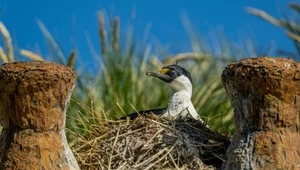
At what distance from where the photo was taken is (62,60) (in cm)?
1189

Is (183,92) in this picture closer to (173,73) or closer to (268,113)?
(173,73)

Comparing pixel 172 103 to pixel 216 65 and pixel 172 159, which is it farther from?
pixel 216 65

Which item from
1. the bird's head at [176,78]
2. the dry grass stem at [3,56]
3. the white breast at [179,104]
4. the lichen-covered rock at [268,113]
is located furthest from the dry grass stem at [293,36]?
the lichen-covered rock at [268,113]

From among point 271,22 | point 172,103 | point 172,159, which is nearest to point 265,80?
point 172,159

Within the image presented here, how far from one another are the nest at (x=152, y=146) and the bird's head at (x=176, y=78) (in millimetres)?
2039

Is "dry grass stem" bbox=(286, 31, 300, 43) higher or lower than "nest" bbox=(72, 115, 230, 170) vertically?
higher

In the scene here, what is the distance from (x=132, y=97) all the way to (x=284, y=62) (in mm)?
5907

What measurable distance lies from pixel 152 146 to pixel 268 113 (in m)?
Answer: 1.05

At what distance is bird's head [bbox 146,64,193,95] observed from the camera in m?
9.48

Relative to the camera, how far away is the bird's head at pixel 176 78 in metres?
9.48

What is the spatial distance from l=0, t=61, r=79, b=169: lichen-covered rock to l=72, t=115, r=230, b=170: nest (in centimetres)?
73

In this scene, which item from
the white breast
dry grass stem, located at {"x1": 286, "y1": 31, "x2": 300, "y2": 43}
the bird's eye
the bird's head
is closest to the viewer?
the white breast

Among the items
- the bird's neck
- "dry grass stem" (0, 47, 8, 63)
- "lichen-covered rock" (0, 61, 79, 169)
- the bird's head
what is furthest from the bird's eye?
"lichen-covered rock" (0, 61, 79, 169)

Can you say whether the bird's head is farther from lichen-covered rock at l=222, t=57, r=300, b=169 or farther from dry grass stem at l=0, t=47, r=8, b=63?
lichen-covered rock at l=222, t=57, r=300, b=169
